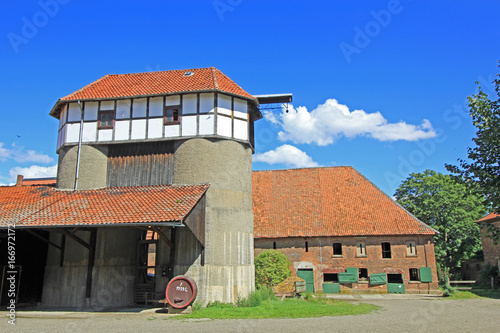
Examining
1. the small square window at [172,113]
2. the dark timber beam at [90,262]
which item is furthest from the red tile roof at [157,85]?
the dark timber beam at [90,262]

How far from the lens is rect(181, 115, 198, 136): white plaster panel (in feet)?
62.2

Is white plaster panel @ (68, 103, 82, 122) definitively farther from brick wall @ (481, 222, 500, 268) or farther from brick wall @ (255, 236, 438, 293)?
brick wall @ (481, 222, 500, 268)

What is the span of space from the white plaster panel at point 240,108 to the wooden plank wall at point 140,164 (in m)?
3.57

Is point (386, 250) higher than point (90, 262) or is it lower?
higher

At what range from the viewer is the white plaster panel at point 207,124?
61.7 ft

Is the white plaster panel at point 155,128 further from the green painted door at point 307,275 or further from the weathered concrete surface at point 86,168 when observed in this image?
the green painted door at point 307,275

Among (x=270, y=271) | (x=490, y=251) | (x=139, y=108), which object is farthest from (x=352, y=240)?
(x=139, y=108)

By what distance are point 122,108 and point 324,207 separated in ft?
53.5

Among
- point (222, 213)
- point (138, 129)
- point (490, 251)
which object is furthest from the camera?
point (490, 251)

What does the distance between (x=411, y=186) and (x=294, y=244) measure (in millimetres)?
15087

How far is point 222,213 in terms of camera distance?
58.6ft

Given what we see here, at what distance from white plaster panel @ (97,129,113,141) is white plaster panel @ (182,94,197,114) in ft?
12.5

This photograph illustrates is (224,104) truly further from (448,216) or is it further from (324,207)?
(448,216)

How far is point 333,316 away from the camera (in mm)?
14250
